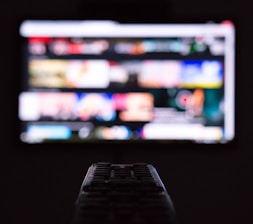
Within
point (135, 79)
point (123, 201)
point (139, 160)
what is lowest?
point (139, 160)

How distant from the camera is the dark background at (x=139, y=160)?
2277 mm

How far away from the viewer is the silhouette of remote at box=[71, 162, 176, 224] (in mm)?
623

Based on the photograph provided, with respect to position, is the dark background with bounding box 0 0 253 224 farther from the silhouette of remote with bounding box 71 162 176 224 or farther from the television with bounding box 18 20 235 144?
the silhouette of remote with bounding box 71 162 176 224

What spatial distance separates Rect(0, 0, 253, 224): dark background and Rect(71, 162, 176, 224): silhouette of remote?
4.43ft

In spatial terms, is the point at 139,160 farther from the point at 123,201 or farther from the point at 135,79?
the point at 123,201

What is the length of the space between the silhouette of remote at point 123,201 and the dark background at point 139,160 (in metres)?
1.35

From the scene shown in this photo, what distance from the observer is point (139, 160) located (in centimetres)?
229

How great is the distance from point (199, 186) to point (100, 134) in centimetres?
50

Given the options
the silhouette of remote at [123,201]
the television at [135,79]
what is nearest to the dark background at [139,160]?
the television at [135,79]

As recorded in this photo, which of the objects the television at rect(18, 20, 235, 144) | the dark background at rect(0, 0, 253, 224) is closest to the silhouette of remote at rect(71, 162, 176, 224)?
the television at rect(18, 20, 235, 144)

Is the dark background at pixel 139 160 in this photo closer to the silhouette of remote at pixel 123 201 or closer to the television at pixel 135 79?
the television at pixel 135 79

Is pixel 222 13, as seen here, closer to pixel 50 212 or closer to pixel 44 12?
pixel 44 12

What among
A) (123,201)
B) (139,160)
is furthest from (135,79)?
(123,201)

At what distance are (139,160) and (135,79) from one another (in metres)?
0.38
